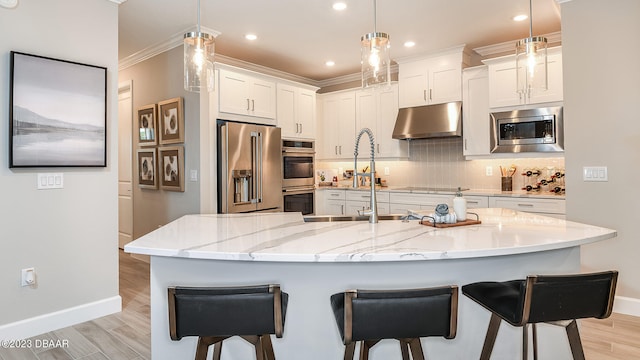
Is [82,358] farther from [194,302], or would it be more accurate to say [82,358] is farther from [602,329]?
[602,329]

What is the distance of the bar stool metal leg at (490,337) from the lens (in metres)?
1.70

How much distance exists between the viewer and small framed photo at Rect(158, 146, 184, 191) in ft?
13.6

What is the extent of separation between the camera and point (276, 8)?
3.43m

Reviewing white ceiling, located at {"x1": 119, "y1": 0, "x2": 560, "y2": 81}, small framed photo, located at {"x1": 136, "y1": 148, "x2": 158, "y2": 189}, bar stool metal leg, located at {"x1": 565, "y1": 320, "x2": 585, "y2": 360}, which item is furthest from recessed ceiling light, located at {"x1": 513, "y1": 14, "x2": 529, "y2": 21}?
small framed photo, located at {"x1": 136, "y1": 148, "x2": 158, "y2": 189}

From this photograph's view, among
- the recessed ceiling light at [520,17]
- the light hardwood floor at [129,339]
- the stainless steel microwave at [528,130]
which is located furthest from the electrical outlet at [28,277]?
the recessed ceiling light at [520,17]

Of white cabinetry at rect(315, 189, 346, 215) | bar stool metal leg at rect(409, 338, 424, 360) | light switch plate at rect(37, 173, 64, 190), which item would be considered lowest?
bar stool metal leg at rect(409, 338, 424, 360)

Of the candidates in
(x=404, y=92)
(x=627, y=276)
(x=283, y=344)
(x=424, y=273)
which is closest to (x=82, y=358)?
(x=283, y=344)

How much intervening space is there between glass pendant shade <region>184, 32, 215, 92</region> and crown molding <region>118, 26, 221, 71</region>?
1879mm

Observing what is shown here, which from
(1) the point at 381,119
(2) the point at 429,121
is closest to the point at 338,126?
(1) the point at 381,119

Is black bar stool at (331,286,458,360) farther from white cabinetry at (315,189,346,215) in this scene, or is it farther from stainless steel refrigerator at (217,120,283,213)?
white cabinetry at (315,189,346,215)

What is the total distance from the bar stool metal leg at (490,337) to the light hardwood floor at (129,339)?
110 cm

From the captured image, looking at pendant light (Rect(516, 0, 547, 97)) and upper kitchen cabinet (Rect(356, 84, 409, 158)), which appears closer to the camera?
pendant light (Rect(516, 0, 547, 97))

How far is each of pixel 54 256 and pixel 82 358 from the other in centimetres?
85

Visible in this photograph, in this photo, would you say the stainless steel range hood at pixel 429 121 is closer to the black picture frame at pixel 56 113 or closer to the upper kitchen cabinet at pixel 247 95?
the upper kitchen cabinet at pixel 247 95
